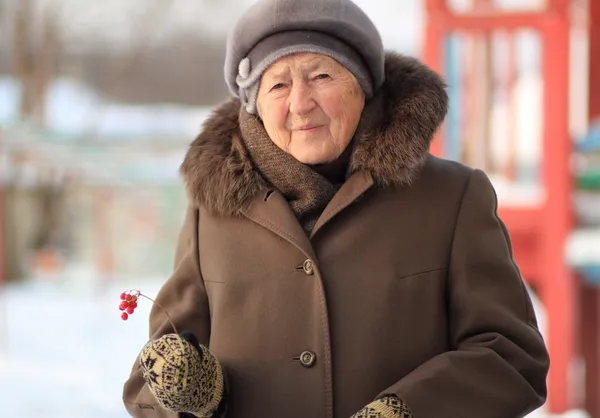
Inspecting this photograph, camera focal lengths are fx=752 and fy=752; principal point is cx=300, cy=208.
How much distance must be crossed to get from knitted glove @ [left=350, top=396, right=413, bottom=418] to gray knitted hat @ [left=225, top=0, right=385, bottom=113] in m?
0.53

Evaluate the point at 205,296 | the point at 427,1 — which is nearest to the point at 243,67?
the point at 205,296

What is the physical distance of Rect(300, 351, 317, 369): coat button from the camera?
47.6 inches

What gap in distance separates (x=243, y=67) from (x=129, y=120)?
5.56 meters

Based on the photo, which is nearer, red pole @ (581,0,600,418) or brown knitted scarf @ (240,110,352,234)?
brown knitted scarf @ (240,110,352,234)

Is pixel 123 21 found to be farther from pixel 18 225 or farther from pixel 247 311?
pixel 247 311

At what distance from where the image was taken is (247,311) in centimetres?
126

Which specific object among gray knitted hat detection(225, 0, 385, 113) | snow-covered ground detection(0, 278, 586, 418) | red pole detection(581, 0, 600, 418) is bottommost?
snow-covered ground detection(0, 278, 586, 418)

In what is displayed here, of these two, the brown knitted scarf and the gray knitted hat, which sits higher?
the gray knitted hat

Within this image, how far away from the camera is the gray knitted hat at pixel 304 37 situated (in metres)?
1.24

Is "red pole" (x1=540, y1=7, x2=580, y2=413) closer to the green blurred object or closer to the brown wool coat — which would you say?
the green blurred object

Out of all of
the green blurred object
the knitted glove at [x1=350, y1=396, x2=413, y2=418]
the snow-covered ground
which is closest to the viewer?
the knitted glove at [x1=350, y1=396, x2=413, y2=418]

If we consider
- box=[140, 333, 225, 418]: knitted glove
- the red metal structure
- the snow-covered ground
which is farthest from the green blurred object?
box=[140, 333, 225, 418]: knitted glove

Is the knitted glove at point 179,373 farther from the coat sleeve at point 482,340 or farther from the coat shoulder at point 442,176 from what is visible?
the coat shoulder at point 442,176

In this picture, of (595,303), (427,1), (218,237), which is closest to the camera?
(218,237)
